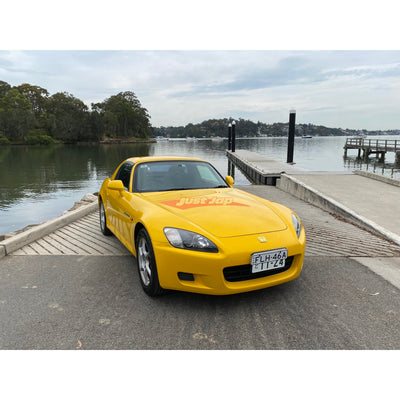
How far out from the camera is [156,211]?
3.49 meters

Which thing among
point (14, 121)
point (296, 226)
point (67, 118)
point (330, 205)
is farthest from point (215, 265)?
point (67, 118)

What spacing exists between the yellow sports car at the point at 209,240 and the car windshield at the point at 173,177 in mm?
165

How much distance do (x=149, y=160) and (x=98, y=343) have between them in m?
2.85

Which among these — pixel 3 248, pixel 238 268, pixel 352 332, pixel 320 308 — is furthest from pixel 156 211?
pixel 3 248

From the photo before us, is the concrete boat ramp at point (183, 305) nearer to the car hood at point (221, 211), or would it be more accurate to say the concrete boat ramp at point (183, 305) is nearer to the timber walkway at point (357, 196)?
the car hood at point (221, 211)

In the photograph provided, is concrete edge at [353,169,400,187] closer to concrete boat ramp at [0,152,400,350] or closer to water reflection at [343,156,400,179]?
concrete boat ramp at [0,152,400,350]

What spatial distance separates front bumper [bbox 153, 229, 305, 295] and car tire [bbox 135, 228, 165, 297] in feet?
0.31

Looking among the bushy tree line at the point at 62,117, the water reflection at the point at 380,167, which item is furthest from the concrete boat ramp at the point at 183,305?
the bushy tree line at the point at 62,117

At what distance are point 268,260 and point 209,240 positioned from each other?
619 mm

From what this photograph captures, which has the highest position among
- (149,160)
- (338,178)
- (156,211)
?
(149,160)

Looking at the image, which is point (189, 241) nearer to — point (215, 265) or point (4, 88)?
point (215, 265)

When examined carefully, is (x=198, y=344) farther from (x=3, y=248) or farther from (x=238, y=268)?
(x=3, y=248)

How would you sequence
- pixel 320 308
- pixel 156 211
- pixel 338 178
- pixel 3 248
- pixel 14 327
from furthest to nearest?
pixel 338 178, pixel 3 248, pixel 156 211, pixel 320 308, pixel 14 327

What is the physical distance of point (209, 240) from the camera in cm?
298
